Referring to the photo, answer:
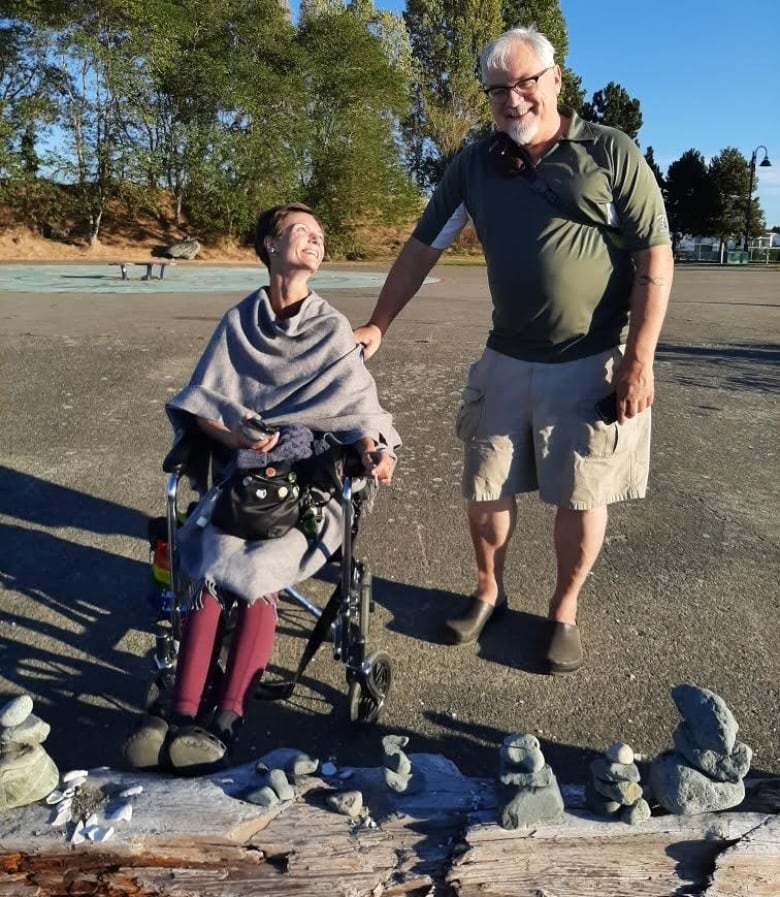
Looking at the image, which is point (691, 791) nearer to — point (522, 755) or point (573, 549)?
point (522, 755)

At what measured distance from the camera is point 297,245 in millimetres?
2988

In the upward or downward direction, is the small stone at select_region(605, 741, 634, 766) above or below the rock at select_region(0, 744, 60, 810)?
above

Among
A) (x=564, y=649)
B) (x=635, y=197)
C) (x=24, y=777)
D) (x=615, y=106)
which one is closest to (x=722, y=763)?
(x=564, y=649)

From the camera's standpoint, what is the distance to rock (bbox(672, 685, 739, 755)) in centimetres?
203

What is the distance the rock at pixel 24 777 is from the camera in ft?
6.47

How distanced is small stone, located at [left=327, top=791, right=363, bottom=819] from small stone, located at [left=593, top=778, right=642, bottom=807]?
0.60 metres

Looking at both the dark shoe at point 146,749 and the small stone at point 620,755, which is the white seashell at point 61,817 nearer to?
the dark shoe at point 146,749

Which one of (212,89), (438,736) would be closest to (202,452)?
(438,736)

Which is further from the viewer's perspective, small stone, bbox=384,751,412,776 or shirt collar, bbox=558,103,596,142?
shirt collar, bbox=558,103,596,142

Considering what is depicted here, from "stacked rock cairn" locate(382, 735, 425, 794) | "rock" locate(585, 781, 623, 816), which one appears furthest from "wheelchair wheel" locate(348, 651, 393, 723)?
"rock" locate(585, 781, 623, 816)

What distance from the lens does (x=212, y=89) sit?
33375mm

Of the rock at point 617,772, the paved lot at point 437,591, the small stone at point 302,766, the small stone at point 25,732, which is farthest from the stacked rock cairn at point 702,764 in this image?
the small stone at point 25,732

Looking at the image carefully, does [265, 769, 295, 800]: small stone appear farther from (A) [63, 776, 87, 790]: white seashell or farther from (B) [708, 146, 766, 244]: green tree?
(B) [708, 146, 766, 244]: green tree

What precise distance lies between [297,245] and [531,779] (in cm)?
198
